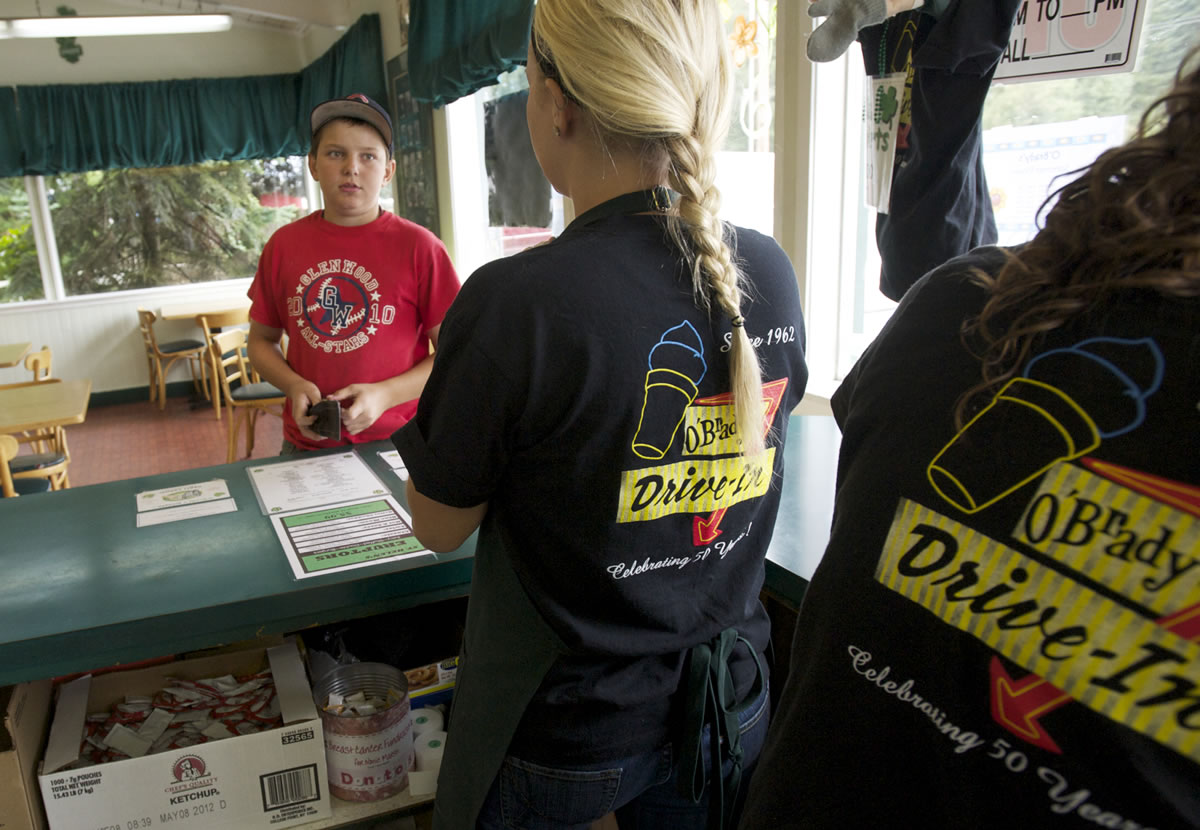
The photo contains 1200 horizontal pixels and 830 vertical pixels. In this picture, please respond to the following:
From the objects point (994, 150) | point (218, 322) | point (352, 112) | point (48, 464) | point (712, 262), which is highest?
point (352, 112)

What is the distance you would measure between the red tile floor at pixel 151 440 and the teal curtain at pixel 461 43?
2.34m

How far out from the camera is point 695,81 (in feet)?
2.72

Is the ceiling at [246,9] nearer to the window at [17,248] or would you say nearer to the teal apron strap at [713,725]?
the window at [17,248]

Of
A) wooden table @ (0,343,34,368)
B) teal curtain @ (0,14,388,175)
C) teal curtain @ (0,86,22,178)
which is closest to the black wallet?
wooden table @ (0,343,34,368)

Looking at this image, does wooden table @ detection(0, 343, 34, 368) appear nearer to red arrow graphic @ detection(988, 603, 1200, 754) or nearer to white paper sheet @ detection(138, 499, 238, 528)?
white paper sheet @ detection(138, 499, 238, 528)

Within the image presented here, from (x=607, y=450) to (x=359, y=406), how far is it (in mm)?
983

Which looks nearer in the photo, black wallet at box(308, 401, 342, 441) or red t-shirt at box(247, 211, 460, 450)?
black wallet at box(308, 401, 342, 441)

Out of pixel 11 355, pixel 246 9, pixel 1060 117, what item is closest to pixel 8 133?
pixel 246 9

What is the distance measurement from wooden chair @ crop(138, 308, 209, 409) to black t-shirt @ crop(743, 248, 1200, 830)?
6786 mm

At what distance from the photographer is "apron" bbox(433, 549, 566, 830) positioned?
884 mm

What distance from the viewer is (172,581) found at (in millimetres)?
1113

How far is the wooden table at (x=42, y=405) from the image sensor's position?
305 cm

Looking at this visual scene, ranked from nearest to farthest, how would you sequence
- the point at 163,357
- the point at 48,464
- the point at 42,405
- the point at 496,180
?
the point at 42,405 < the point at 48,464 < the point at 496,180 < the point at 163,357

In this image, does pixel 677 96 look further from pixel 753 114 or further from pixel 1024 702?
pixel 753 114
